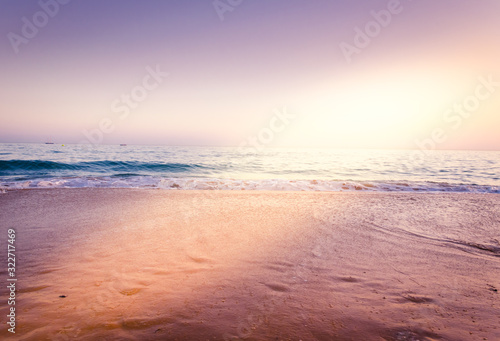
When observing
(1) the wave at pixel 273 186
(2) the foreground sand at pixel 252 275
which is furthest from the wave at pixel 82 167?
(2) the foreground sand at pixel 252 275

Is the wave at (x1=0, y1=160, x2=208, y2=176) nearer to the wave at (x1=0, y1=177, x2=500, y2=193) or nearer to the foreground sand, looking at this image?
the wave at (x1=0, y1=177, x2=500, y2=193)

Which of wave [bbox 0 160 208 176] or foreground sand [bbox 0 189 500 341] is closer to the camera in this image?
foreground sand [bbox 0 189 500 341]

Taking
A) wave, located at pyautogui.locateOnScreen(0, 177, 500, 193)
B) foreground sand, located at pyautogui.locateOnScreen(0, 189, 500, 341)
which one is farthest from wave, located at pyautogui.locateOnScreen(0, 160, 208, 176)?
foreground sand, located at pyautogui.locateOnScreen(0, 189, 500, 341)

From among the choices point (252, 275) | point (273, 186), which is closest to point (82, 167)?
point (273, 186)

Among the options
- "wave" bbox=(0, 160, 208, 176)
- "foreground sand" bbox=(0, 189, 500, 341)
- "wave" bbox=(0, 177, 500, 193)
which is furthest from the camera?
"wave" bbox=(0, 160, 208, 176)

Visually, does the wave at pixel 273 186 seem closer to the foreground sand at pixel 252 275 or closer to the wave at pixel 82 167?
the foreground sand at pixel 252 275

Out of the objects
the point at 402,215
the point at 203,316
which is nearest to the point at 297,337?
the point at 203,316

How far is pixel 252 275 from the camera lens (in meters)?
3.28

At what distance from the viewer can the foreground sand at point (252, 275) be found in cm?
226

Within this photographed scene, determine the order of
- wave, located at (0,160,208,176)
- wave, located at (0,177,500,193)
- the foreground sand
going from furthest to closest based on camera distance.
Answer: wave, located at (0,160,208,176) < wave, located at (0,177,500,193) < the foreground sand

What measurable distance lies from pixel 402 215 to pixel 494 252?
2511mm

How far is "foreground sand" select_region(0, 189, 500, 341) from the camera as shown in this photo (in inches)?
89.0

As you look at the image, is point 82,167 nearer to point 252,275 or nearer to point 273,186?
point 273,186

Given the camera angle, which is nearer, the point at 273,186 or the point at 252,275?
the point at 252,275
